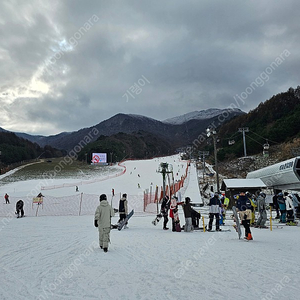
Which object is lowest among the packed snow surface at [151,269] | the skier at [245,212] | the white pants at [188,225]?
the packed snow surface at [151,269]

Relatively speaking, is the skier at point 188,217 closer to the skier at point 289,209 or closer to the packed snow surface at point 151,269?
the packed snow surface at point 151,269

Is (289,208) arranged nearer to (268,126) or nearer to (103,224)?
(103,224)

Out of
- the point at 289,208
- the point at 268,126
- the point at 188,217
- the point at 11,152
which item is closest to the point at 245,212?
the point at 188,217

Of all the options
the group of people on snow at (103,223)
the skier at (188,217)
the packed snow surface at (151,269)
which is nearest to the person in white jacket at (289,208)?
the packed snow surface at (151,269)

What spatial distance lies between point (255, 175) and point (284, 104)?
236ft

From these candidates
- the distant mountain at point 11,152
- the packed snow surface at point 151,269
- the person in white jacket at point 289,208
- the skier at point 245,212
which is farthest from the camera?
the distant mountain at point 11,152

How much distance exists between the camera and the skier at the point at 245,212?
896 centimetres

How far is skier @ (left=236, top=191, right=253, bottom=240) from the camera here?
29.4 ft

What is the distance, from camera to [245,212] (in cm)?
909

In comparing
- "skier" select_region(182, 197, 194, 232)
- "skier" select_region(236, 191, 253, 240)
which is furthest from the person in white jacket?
"skier" select_region(182, 197, 194, 232)

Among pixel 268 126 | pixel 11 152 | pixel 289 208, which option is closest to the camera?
pixel 289 208

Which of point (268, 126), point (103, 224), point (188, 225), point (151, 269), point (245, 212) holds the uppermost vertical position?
point (268, 126)

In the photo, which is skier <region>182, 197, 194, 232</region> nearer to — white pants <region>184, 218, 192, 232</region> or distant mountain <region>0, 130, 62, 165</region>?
white pants <region>184, 218, 192, 232</region>

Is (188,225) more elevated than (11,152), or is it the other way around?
(11,152)
